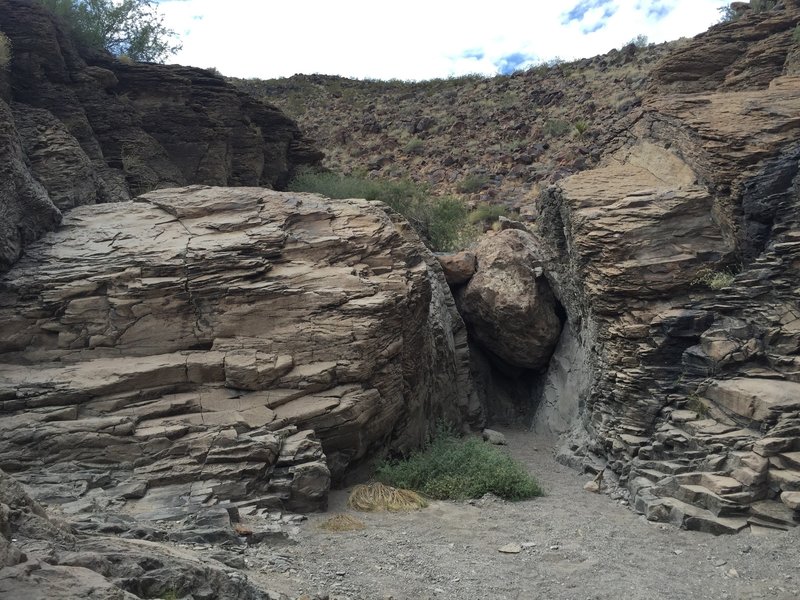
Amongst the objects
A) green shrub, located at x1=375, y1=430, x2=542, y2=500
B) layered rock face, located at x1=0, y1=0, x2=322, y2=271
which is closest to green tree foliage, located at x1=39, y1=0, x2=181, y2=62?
layered rock face, located at x1=0, y1=0, x2=322, y2=271

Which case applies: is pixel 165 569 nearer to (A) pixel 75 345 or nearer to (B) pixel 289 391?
(B) pixel 289 391

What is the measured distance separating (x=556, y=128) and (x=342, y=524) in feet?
81.7

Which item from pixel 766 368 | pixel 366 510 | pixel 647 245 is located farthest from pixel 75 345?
pixel 766 368

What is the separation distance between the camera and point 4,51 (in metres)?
13.7

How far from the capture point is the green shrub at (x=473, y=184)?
27250mm

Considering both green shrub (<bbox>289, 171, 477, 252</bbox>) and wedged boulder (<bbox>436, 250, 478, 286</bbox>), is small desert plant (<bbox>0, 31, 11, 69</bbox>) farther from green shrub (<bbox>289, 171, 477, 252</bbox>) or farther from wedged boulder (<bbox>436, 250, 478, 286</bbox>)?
wedged boulder (<bbox>436, 250, 478, 286</bbox>)

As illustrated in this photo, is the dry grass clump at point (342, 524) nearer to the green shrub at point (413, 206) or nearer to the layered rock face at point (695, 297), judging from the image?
the layered rock face at point (695, 297)

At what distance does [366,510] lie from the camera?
9.22 metres

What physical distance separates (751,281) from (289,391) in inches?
293

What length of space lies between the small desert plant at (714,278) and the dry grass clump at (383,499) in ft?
19.9

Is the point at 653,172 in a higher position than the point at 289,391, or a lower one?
higher

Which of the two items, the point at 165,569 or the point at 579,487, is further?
the point at 579,487

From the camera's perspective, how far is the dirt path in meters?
6.43

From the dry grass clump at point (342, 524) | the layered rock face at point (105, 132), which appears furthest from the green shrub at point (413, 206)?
the dry grass clump at point (342, 524)
